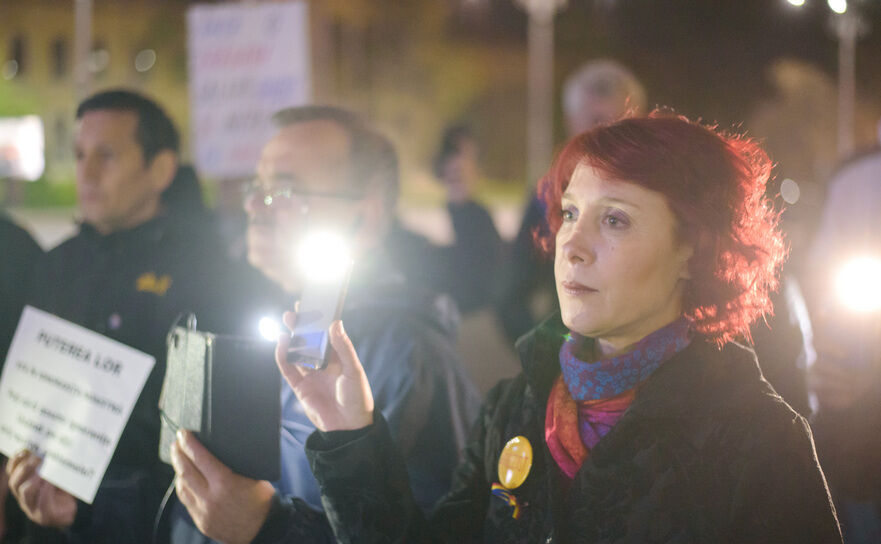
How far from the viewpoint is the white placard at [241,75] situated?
14.4 ft

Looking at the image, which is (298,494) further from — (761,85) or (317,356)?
(761,85)

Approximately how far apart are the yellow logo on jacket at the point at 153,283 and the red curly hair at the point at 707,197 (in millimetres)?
1703

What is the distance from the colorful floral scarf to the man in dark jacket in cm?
107

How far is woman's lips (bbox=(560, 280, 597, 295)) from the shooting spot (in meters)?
1.52

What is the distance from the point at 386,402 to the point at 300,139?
87cm

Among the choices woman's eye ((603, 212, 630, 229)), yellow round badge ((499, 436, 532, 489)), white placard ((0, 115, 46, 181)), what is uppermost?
white placard ((0, 115, 46, 181))

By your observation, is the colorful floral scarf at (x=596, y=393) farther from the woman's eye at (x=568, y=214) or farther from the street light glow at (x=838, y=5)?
the street light glow at (x=838, y=5)

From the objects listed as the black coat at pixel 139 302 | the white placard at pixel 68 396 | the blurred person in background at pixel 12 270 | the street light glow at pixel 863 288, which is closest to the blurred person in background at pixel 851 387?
the street light glow at pixel 863 288

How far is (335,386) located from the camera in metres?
1.69

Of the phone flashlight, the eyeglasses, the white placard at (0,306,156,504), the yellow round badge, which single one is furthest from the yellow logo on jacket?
the yellow round badge

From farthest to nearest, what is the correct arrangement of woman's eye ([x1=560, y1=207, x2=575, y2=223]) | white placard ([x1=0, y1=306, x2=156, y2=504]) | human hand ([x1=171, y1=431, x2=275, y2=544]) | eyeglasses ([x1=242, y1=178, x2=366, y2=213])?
1. eyeglasses ([x1=242, y1=178, x2=366, y2=213])
2. white placard ([x1=0, y1=306, x2=156, y2=504])
3. human hand ([x1=171, y1=431, x2=275, y2=544])
4. woman's eye ([x1=560, y1=207, x2=575, y2=223])

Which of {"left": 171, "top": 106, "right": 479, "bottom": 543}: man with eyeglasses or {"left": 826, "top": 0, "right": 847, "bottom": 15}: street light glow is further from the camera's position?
{"left": 826, "top": 0, "right": 847, "bottom": 15}: street light glow

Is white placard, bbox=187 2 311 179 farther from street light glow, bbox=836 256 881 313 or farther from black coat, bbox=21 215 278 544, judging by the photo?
street light glow, bbox=836 256 881 313

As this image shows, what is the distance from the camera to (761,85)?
61.5ft
